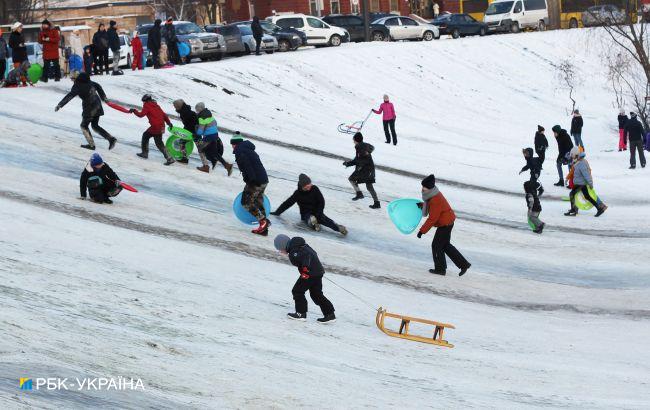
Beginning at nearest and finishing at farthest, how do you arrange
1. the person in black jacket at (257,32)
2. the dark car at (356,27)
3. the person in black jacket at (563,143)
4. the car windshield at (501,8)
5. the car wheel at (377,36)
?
the person in black jacket at (563,143), the person in black jacket at (257,32), the dark car at (356,27), the car wheel at (377,36), the car windshield at (501,8)

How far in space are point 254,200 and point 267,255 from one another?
1.10 metres

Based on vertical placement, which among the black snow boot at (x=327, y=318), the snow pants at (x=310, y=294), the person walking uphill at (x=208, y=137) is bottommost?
the black snow boot at (x=327, y=318)

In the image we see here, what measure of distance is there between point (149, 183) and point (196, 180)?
1.12 m

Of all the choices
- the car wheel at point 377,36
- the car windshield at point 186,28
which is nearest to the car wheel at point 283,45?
the car windshield at point 186,28

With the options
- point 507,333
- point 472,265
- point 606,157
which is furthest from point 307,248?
point 606,157

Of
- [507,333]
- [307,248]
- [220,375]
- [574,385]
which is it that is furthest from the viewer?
[507,333]

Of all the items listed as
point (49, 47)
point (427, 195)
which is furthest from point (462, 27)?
point (427, 195)

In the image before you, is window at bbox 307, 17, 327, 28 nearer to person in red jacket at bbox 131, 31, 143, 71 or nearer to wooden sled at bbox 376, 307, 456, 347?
person in red jacket at bbox 131, 31, 143, 71

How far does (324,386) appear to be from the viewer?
10.1 metres

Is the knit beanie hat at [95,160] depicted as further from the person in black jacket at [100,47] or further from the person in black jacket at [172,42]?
the person in black jacket at [172,42]

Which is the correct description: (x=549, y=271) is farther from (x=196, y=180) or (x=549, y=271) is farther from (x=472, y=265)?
(x=196, y=180)

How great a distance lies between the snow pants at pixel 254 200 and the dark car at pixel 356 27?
107ft

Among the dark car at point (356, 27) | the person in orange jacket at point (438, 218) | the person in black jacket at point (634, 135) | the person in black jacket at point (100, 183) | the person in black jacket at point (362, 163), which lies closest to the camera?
the person in orange jacket at point (438, 218)

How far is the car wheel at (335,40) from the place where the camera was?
4409 cm
